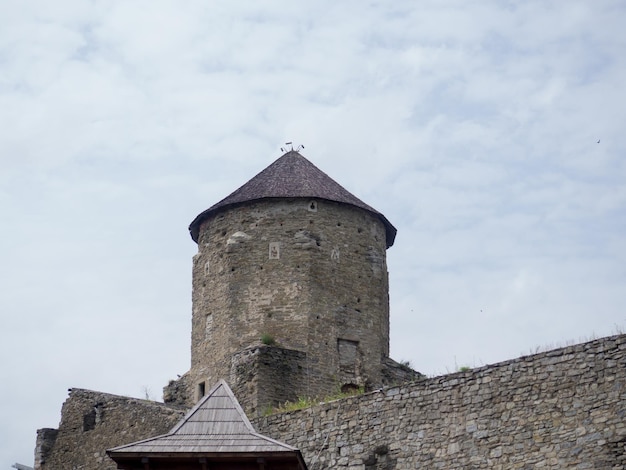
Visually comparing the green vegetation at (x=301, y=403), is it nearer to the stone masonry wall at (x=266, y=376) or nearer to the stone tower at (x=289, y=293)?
the stone masonry wall at (x=266, y=376)

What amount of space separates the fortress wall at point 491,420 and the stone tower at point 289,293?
3.13 m

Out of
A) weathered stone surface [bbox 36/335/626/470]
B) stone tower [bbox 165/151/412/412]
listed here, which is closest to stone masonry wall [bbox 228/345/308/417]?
stone tower [bbox 165/151/412/412]

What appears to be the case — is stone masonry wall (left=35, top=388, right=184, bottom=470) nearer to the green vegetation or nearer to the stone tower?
the stone tower

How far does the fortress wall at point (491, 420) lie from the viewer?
20.9 m

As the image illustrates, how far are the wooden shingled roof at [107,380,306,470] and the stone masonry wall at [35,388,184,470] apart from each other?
8.76m

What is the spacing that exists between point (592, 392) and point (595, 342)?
2.66 feet

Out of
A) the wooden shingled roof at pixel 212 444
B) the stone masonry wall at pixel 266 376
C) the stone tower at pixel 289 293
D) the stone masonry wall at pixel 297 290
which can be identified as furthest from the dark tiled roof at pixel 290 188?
the wooden shingled roof at pixel 212 444

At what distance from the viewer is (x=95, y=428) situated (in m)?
29.5

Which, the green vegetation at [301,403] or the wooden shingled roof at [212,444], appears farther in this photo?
the green vegetation at [301,403]

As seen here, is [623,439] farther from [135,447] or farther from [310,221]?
[310,221]

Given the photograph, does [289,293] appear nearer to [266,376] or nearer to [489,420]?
[266,376]

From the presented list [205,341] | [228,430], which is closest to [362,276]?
[205,341]

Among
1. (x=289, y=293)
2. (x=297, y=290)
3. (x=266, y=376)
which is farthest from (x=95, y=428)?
(x=297, y=290)

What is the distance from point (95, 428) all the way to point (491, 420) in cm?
1066
